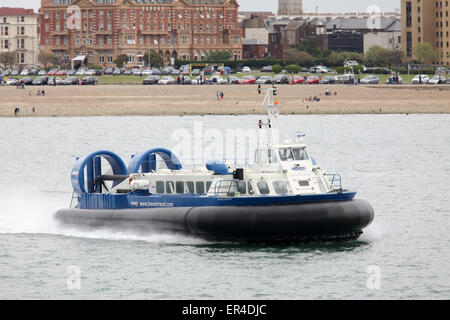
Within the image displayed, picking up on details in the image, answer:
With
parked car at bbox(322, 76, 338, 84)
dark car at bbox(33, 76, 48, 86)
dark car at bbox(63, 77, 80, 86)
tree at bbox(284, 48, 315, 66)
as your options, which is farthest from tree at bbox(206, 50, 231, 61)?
parked car at bbox(322, 76, 338, 84)

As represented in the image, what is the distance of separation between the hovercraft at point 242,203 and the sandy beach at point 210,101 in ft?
171

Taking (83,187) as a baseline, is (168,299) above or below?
below

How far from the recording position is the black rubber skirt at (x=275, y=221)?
2608 cm

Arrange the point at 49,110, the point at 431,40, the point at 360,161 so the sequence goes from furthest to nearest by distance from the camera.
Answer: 1. the point at 431,40
2. the point at 49,110
3. the point at 360,161

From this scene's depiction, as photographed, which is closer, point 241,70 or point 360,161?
point 360,161

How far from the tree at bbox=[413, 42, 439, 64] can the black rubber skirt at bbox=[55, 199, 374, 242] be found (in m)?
141

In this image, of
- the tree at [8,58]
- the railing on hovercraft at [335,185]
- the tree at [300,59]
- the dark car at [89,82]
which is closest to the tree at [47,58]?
the tree at [8,58]

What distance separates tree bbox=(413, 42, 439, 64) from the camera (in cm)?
16425

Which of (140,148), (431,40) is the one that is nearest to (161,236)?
(140,148)

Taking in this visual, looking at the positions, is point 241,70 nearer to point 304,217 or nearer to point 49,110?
point 49,110

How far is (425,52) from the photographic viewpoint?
537 ft

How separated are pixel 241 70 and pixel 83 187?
117 metres

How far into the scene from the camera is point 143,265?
85.4 ft

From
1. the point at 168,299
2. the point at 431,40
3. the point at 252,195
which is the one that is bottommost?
the point at 168,299
